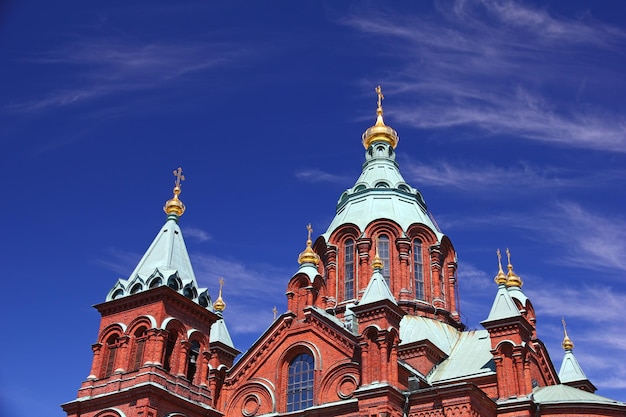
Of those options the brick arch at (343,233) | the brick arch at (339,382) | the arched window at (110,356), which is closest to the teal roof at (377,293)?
the brick arch at (339,382)

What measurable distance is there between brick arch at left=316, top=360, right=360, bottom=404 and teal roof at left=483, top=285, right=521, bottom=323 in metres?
4.94

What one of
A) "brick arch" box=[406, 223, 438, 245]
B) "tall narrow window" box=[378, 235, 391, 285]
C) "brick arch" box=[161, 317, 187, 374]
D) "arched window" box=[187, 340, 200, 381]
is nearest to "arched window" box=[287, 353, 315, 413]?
"arched window" box=[187, 340, 200, 381]

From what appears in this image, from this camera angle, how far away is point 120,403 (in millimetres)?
24812

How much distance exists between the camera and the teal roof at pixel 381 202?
35438 millimetres

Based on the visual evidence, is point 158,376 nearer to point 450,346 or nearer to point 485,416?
point 485,416

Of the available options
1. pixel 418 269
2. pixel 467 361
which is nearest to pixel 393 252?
pixel 418 269

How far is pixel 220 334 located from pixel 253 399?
171 inches

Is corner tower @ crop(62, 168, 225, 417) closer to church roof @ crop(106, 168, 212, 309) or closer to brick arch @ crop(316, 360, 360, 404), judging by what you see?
church roof @ crop(106, 168, 212, 309)

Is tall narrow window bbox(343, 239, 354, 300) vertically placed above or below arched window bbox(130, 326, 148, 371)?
above

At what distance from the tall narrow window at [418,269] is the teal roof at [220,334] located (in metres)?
8.26

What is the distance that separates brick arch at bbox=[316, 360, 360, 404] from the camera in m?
26.3

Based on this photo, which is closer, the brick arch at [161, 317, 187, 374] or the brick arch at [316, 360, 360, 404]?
the brick arch at [161, 317, 187, 374]

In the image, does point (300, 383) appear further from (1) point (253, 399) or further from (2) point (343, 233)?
(2) point (343, 233)

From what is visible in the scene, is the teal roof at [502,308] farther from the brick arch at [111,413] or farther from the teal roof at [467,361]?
the brick arch at [111,413]
